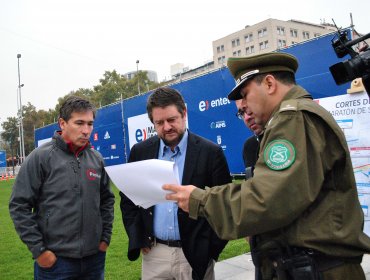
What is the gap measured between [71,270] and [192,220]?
2.94 feet

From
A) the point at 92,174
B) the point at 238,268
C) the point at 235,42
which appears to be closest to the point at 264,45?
the point at 235,42

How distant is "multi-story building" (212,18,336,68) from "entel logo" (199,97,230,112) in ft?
187

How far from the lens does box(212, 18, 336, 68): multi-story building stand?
220ft

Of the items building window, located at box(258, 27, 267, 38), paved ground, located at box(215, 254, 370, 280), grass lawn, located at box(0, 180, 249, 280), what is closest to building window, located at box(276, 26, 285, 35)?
building window, located at box(258, 27, 267, 38)

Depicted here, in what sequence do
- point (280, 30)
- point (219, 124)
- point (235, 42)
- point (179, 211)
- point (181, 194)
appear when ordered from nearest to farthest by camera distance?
point (181, 194), point (179, 211), point (219, 124), point (280, 30), point (235, 42)

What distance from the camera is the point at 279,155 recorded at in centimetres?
127

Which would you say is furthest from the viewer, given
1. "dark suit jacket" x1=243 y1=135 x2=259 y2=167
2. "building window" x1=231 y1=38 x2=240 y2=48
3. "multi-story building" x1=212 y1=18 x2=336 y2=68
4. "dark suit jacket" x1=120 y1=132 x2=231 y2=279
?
"building window" x1=231 y1=38 x2=240 y2=48

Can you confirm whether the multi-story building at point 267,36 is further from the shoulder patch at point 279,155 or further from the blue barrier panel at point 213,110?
the shoulder patch at point 279,155

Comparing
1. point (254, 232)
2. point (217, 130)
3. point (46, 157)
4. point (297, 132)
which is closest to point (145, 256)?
point (46, 157)

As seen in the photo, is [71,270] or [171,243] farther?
[71,270]

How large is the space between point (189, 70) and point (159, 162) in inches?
3259

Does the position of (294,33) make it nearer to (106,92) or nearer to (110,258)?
(106,92)

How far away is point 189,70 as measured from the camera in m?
82.8

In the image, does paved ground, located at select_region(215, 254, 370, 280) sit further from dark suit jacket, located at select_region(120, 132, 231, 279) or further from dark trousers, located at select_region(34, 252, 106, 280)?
dark suit jacket, located at select_region(120, 132, 231, 279)
